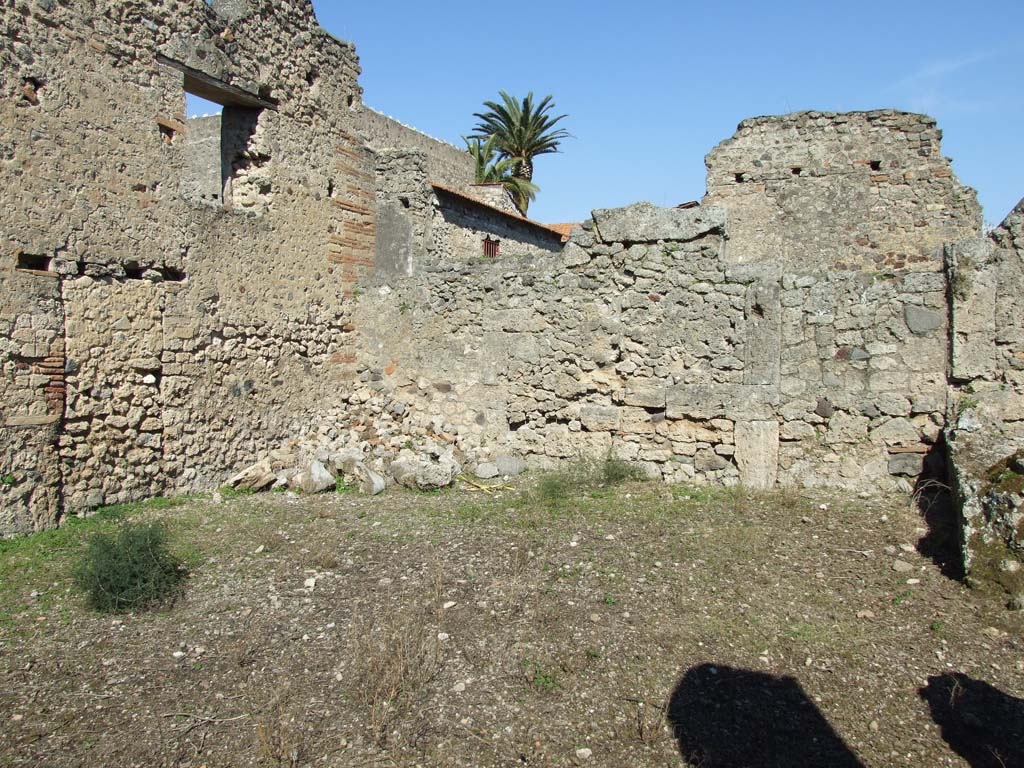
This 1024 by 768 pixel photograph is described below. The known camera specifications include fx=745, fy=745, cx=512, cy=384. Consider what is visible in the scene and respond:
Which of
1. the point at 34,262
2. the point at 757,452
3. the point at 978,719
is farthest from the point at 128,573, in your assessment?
the point at 757,452

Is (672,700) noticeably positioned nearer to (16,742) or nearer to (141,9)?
(16,742)

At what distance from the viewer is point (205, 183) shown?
49.4 feet

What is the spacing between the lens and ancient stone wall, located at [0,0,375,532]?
6.20 meters

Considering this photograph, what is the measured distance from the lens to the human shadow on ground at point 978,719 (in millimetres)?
3389

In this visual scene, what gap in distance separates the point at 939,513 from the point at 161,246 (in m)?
7.53

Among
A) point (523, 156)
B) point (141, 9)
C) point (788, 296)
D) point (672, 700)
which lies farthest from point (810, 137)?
point (523, 156)

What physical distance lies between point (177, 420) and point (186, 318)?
3.37 ft

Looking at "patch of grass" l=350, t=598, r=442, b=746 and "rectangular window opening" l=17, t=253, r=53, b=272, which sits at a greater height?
"rectangular window opening" l=17, t=253, r=53, b=272

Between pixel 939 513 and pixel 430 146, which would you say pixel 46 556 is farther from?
pixel 430 146

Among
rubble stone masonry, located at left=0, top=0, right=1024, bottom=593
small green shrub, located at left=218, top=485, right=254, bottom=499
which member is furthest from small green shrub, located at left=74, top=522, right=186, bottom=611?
small green shrub, located at left=218, top=485, right=254, bottom=499

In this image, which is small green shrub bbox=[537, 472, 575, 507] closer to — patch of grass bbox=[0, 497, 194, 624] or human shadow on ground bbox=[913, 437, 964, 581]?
human shadow on ground bbox=[913, 437, 964, 581]

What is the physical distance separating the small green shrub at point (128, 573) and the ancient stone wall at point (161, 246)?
1.54 meters

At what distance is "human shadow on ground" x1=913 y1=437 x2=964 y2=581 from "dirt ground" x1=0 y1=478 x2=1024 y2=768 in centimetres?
14

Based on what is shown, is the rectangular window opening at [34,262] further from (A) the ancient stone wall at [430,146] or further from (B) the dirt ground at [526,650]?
(A) the ancient stone wall at [430,146]
